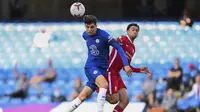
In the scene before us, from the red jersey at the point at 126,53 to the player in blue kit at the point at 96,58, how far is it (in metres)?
0.30

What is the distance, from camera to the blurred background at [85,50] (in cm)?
1545

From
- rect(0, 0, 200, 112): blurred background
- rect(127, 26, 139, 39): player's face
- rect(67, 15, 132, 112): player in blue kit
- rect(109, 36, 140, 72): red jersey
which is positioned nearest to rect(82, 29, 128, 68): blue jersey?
rect(67, 15, 132, 112): player in blue kit

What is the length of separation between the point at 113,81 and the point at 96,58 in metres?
0.52

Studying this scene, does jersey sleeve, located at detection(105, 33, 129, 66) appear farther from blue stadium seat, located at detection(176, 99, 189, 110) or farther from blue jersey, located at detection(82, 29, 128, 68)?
blue stadium seat, located at detection(176, 99, 189, 110)

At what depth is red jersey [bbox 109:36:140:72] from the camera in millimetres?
9492

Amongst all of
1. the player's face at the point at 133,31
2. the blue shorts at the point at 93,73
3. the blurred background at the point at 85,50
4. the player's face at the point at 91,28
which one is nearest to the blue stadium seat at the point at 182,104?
the blurred background at the point at 85,50

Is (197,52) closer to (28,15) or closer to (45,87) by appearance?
(45,87)

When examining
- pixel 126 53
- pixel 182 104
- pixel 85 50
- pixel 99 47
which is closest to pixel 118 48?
pixel 99 47

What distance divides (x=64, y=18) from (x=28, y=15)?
1.15 meters

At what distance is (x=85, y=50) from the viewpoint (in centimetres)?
1850

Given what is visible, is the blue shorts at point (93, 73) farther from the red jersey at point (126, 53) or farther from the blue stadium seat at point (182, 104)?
the blue stadium seat at point (182, 104)

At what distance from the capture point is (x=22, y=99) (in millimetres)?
16547

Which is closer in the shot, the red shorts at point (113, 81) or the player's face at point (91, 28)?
the player's face at point (91, 28)

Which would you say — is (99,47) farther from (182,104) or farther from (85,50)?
(85,50)
